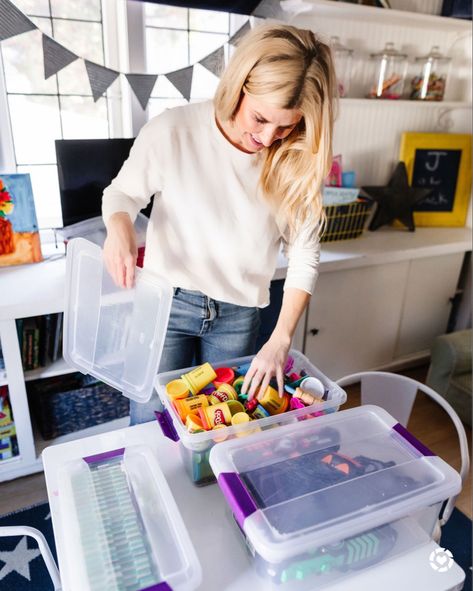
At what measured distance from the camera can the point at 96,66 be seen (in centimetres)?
160

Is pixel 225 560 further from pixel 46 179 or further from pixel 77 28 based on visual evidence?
pixel 77 28

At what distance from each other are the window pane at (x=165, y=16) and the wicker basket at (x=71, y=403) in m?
1.38

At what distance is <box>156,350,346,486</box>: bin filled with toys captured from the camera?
78 cm

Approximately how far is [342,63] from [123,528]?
6.79ft

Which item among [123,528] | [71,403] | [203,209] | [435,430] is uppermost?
[203,209]

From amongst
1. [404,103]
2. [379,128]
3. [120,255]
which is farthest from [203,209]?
[379,128]

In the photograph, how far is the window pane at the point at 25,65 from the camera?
5.41 ft

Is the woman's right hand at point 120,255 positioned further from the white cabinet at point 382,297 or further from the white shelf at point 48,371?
the white cabinet at point 382,297

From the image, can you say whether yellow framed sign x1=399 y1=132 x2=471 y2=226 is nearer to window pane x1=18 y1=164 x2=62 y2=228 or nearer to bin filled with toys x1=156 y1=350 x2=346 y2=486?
window pane x1=18 y1=164 x2=62 y2=228

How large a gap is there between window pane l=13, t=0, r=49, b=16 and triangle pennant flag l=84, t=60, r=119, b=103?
0.31m

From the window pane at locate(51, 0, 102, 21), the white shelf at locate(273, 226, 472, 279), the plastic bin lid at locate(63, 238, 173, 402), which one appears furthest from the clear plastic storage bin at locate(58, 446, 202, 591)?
the window pane at locate(51, 0, 102, 21)

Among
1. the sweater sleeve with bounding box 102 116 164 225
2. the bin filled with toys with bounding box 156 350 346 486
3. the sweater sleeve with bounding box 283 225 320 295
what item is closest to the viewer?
the bin filled with toys with bounding box 156 350 346 486

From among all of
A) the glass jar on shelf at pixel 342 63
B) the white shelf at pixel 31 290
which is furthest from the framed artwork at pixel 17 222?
the glass jar on shelf at pixel 342 63

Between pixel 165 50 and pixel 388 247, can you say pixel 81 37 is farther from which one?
pixel 388 247
